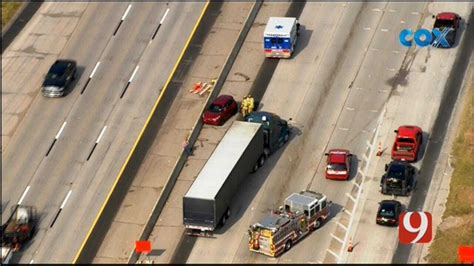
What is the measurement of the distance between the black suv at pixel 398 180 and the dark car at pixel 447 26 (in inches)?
752

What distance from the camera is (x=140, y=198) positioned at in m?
92.0

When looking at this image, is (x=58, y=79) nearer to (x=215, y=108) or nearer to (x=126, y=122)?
(x=126, y=122)

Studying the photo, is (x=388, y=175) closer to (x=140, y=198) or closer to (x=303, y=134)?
(x=303, y=134)

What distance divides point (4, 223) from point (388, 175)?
29.6 metres

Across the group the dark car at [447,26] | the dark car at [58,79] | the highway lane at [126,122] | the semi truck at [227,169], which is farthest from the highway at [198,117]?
the semi truck at [227,169]

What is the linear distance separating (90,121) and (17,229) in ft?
47.4

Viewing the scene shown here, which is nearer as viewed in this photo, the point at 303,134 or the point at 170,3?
the point at 303,134

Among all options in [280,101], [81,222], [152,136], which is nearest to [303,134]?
[280,101]

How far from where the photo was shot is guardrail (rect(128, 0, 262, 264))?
89.0m

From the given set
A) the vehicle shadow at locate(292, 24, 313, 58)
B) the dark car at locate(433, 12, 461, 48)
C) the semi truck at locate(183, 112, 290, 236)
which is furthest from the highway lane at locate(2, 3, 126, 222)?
the dark car at locate(433, 12, 461, 48)

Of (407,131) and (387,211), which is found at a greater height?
(407,131)

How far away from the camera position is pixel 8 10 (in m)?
116

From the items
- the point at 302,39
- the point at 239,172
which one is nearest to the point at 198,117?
the point at 239,172

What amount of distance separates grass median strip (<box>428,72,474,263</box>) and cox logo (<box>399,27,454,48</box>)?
829 cm
